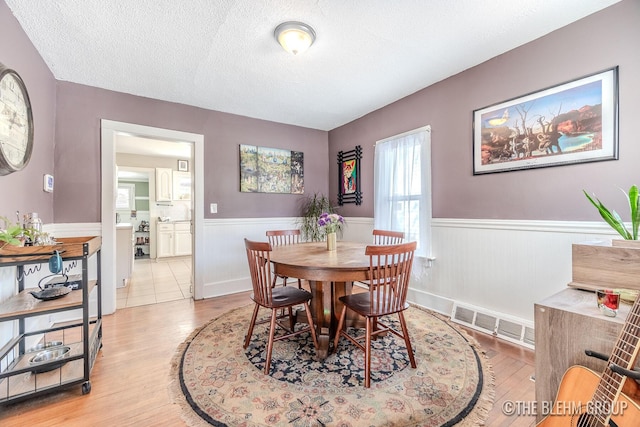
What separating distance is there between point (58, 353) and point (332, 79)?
3.20 m

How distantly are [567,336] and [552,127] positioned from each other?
1.70 m

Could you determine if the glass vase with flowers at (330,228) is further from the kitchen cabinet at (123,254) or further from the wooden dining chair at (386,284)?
the kitchen cabinet at (123,254)

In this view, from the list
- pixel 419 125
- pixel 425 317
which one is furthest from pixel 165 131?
pixel 425 317

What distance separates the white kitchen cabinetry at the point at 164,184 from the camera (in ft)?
20.2

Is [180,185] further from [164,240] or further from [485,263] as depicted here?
[485,263]

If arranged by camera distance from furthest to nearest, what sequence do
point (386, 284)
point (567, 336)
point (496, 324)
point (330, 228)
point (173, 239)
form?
point (173, 239)
point (330, 228)
point (496, 324)
point (386, 284)
point (567, 336)

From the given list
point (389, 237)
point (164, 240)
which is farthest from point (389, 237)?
point (164, 240)

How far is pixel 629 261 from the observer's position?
126 centimetres

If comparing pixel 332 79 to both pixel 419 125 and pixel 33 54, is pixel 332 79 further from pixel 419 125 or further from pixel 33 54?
pixel 33 54

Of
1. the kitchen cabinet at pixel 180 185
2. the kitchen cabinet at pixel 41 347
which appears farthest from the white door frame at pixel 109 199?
the kitchen cabinet at pixel 180 185

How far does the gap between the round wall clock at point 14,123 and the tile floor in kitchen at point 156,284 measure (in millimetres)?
1976

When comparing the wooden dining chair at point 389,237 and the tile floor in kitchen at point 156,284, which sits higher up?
the wooden dining chair at point 389,237

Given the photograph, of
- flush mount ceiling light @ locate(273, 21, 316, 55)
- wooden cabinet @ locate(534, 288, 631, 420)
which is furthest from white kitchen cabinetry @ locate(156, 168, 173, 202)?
wooden cabinet @ locate(534, 288, 631, 420)

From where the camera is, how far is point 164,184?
625 cm
